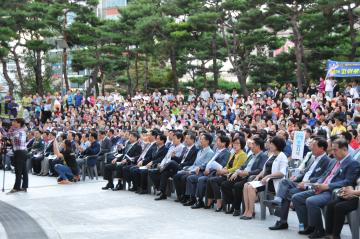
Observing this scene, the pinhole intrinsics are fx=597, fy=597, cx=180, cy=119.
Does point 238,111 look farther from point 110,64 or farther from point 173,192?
point 110,64

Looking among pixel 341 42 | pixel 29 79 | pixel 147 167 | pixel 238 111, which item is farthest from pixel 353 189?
pixel 29 79

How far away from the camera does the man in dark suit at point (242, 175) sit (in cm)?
1077

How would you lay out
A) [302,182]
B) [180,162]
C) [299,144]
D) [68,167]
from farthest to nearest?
1. [68,167]
2. [180,162]
3. [299,144]
4. [302,182]

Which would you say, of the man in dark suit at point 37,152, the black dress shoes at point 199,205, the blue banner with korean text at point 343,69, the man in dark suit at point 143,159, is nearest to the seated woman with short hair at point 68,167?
the man in dark suit at point 37,152

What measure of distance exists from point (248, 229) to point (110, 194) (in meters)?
5.77

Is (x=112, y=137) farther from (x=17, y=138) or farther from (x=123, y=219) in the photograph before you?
(x=123, y=219)

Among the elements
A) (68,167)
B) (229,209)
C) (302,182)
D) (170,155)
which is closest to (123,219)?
(229,209)

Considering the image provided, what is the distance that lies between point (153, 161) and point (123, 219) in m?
3.25

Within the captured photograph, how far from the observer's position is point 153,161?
14.1 metres

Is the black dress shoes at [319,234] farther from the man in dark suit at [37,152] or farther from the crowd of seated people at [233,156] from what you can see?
the man in dark suit at [37,152]

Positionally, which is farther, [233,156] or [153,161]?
[153,161]

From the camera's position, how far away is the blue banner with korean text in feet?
82.7

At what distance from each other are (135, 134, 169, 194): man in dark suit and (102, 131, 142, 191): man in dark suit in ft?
2.10

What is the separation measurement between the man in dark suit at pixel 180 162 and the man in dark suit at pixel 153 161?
692 mm
